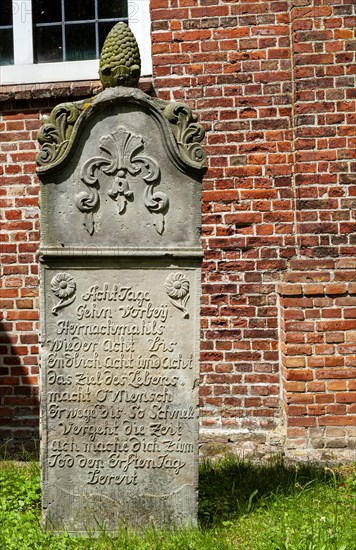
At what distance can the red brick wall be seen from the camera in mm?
5258

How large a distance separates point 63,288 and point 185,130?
1194mm

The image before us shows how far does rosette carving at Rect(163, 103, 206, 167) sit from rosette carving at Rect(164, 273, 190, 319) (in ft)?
2.26

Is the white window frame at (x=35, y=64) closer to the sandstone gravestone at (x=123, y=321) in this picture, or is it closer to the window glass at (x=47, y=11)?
the window glass at (x=47, y=11)

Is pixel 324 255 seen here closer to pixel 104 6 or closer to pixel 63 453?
pixel 63 453

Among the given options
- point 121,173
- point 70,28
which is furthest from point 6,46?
point 121,173

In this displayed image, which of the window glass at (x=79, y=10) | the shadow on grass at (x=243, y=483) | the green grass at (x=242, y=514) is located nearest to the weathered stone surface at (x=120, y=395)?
the green grass at (x=242, y=514)

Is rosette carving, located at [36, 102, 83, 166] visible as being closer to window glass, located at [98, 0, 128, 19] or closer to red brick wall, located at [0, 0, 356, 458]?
red brick wall, located at [0, 0, 356, 458]

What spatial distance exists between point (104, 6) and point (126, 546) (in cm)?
459

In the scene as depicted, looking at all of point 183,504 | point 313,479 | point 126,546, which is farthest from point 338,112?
point 126,546

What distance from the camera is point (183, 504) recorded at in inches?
153

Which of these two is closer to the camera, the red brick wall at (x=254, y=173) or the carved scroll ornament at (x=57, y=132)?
the carved scroll ornament at (x=57, y=132)

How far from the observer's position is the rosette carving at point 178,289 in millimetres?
3875

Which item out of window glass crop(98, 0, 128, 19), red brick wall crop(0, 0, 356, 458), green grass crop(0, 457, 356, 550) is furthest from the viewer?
window glass crop(98, 0, 128, 19)

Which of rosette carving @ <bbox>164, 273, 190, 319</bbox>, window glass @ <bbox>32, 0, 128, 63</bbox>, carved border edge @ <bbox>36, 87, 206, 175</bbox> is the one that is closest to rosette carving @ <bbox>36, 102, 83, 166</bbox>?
carved border edge @ <bbox>36, 87, 206, 175</bbox>
